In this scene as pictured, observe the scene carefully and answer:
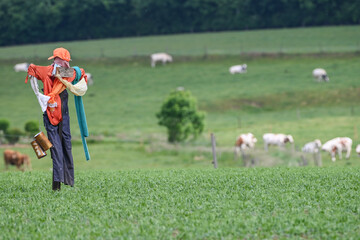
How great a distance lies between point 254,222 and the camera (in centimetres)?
995

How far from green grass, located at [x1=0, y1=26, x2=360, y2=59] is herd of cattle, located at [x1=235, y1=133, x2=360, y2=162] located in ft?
131

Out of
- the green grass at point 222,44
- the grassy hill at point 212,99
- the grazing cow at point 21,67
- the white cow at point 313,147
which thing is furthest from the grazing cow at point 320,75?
the grazing cow at point 21,67

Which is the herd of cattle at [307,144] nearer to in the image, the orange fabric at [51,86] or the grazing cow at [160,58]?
the orange fabric at [51,86]

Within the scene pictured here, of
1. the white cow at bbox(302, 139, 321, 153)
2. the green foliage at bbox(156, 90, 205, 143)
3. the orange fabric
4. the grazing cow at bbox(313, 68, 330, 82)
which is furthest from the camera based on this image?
the grazing cow at bbox(313, 68, 330, 82)

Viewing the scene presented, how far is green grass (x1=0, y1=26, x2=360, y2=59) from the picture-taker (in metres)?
84.7

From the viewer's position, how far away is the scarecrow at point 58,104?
13000 millimetres

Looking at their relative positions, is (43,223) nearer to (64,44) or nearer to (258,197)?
(258,197)

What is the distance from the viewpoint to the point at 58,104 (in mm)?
13164

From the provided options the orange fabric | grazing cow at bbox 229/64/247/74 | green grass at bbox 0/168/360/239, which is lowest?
green grass at bbox 0/168/360/239

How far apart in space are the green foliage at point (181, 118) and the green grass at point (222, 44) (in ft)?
120

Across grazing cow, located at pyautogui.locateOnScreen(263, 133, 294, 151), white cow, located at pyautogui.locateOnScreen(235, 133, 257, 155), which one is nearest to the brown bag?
white cow, located at pyautogui.locateOnScreen(235, 133, 257, 155)

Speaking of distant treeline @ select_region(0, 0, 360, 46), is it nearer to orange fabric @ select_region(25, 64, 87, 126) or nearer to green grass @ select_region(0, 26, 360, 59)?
green grass @ select_region(0, 26, 360, 59)

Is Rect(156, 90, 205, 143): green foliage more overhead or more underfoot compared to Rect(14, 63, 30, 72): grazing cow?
more underfoot

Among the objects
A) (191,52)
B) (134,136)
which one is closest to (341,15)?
(191,52)
